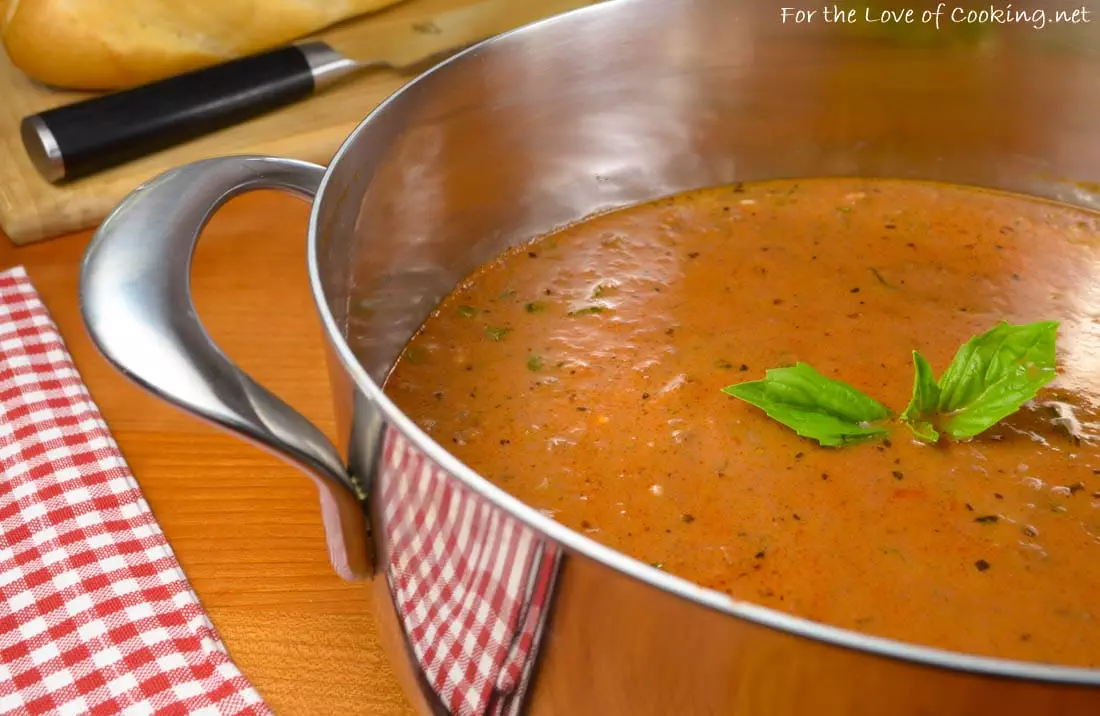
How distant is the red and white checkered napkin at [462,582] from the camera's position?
0.59 m

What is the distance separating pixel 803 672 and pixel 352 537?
0.32 m

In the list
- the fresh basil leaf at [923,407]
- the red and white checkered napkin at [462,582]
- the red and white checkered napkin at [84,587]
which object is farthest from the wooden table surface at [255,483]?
the fresh basil leaf at [923,407]

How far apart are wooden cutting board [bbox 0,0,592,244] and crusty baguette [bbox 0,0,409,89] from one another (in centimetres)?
6

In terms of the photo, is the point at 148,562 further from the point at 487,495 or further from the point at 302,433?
the point at 487,495

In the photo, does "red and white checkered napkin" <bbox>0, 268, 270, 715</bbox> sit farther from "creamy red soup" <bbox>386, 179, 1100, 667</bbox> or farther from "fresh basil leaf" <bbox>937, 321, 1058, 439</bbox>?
"fresh basil leaf" <bbox>937, 321, 1058, 439</bbox>

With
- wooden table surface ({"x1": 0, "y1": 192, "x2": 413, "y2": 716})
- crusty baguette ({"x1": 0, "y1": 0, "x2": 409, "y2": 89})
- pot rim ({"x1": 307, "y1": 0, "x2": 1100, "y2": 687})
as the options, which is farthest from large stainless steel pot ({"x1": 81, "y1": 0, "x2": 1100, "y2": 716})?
crusty baguette ({"x1": 0, "y1": 0, "x2": 409, "y2": 89})

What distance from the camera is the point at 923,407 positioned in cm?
102

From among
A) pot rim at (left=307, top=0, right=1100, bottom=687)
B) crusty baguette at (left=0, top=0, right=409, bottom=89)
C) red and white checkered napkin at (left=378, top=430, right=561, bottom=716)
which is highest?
crusty baguette at (left=0, top=0, right=409, bottom=89)

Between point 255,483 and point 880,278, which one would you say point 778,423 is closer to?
point 880,278

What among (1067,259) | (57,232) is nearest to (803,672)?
(1067,259)

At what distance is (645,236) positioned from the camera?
130 cm

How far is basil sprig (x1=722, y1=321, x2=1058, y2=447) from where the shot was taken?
99cm

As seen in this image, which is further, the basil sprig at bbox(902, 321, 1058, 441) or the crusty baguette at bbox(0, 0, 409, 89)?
the crusty baguette at bbox(0, 0, 409, 89)

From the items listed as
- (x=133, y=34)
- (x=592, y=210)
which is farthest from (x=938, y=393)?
(x=133, y=34)
